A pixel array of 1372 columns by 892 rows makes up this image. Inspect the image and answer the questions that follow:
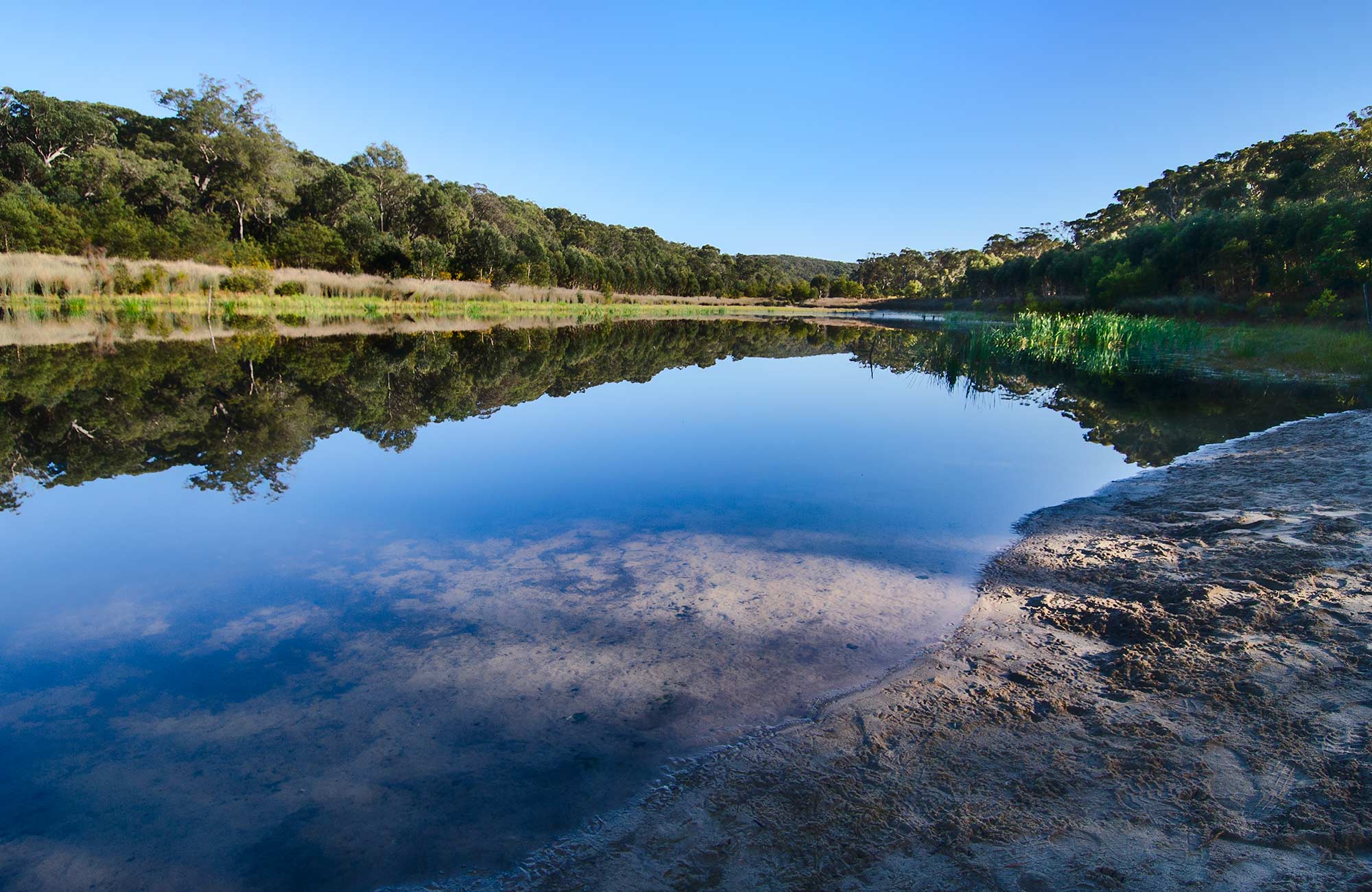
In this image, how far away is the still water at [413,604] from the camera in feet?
7.09

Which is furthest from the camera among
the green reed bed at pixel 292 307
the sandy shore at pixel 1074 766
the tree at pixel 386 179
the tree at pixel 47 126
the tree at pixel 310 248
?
the tree at pixel 386 179

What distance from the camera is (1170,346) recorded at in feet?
70.0

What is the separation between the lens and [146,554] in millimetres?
4184

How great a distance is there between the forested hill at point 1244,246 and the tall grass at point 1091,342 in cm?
699

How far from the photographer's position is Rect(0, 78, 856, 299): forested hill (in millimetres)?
28766

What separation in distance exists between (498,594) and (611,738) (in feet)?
4.89

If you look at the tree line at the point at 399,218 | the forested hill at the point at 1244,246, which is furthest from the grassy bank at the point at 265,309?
the forested hill at the point at 1244,246

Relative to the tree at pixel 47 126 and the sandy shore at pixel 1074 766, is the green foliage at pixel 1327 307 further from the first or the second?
the tree at pixel 47 126

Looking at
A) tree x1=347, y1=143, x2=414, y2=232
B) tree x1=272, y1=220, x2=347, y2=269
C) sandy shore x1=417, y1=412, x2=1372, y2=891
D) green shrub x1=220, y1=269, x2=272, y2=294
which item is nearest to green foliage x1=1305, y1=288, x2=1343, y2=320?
sandy shore x1=417, y1=412, x2=1372, y2=891

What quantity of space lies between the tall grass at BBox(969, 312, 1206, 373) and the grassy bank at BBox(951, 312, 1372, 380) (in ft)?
0.10

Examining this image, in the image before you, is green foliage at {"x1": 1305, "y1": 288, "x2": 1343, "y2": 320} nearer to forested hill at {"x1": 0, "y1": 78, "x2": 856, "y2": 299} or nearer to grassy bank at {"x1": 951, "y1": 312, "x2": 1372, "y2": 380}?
grassy bank at {"x1": 951, "y1": 312, "x2": 1372, "y2": 380}

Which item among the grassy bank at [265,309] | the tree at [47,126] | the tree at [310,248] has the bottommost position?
the grassy bank at [265,309]

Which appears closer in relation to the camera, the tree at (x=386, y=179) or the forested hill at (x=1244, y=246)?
the forested hill at (x=1244, y=246)

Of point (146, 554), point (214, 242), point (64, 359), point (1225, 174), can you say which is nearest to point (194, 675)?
point (146, 554)
